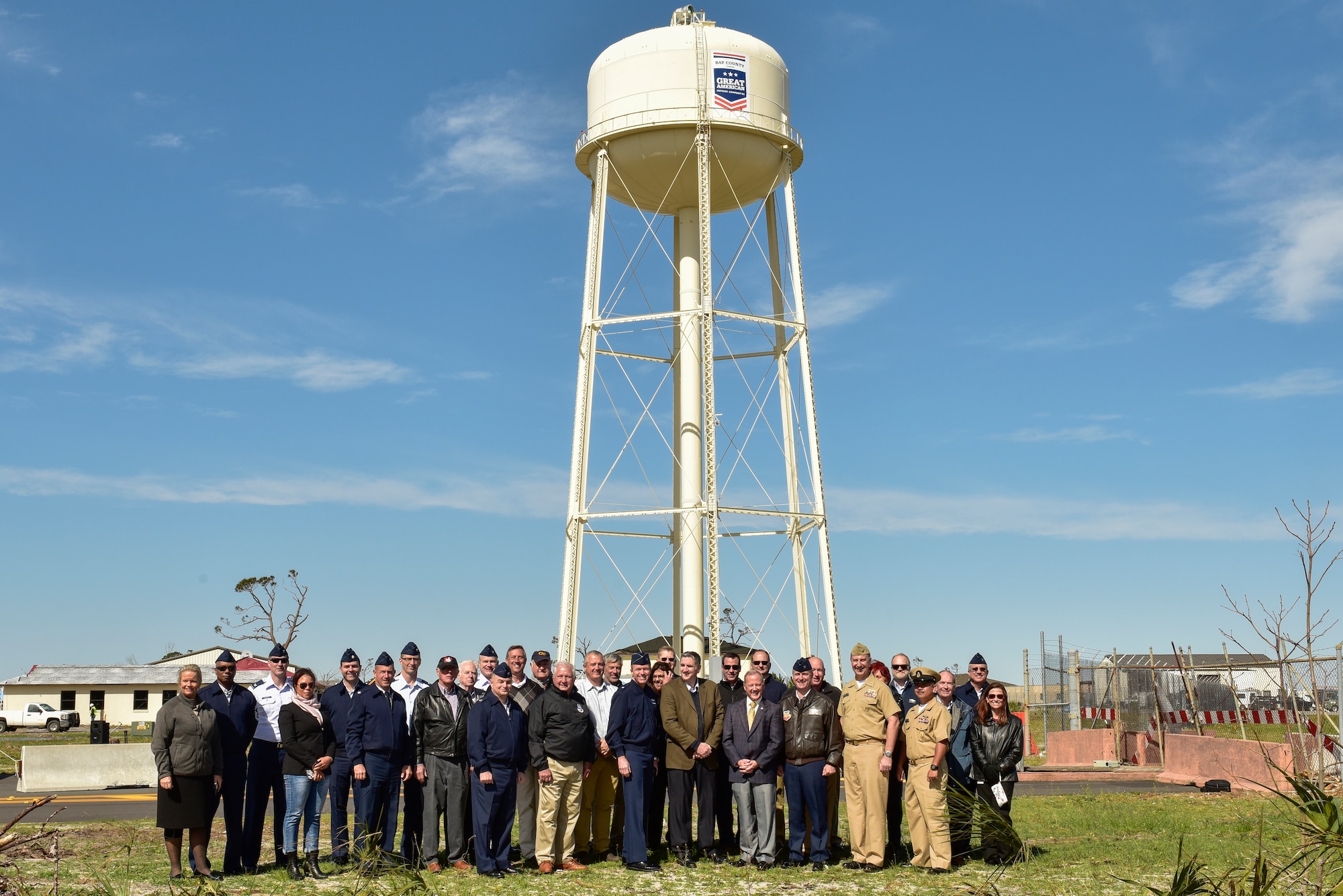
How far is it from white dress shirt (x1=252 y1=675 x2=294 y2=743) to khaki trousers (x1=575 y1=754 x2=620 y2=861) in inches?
113

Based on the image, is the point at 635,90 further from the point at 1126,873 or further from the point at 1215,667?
the point at 1126,873

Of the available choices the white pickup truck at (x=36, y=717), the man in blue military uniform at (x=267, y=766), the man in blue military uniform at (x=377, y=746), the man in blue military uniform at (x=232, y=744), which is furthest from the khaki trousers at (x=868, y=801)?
the white pickup truck at (x=36, y=717)

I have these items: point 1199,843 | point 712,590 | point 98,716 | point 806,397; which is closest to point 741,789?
point 1199,843

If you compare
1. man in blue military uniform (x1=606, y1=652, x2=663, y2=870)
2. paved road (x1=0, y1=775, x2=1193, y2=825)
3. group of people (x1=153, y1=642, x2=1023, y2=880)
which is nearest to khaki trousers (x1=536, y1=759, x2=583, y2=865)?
group of people (x1=153, y1=642, x2=1023, y2=880)

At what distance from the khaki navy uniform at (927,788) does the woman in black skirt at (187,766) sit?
5.89 metres

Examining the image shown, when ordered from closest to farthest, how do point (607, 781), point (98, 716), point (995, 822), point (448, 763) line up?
point (995, 822)
point (448, 763)
point (607, 781)
point (98, 716)

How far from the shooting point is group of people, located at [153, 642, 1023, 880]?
1131 centimetres

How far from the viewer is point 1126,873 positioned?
424 inches

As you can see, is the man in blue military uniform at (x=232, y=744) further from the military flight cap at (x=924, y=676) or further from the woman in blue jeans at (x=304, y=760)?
the military flight cap at (x=924, y=676)

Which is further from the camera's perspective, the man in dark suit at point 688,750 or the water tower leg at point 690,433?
the water tower leg at point 690,433

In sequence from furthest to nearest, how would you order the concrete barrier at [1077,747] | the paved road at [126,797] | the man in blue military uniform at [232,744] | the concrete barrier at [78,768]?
the concrete barrier at [1077,747], the concrete barrier at [78,768], the paved road at [126,797], the man in blue military uniform at [232,744]

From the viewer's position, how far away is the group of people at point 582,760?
11.3m

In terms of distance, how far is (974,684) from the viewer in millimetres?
12164

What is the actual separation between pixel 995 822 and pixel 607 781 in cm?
628
